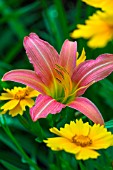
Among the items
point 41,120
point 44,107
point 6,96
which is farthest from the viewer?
point 41,120

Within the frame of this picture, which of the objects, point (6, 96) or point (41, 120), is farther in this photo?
point (41, 120)

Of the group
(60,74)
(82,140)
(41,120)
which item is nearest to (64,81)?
(60,74)

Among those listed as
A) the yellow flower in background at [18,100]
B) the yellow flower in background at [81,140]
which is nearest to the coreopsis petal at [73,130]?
the yellow flower in background at [81,140]

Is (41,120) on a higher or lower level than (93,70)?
lower

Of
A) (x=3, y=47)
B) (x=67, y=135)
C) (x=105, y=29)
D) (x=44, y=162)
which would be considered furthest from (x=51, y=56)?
(x=3, y=47)

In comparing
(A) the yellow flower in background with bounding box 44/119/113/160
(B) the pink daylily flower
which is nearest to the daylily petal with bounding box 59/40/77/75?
(B) the pink daylily flower


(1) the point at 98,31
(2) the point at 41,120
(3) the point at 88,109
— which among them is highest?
(1) the point at 98,31

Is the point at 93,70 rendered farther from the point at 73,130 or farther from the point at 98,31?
the point at 98,31

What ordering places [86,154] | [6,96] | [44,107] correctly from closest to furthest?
[86,154] → [44,107] → [6,96]
